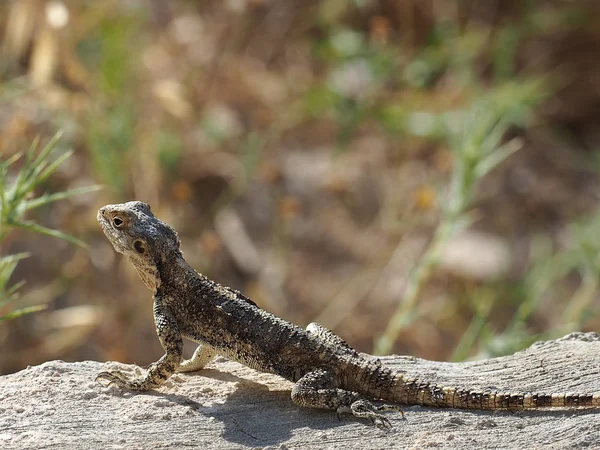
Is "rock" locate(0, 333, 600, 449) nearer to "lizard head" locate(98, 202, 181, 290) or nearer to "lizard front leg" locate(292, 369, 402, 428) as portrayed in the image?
"lizard front leg" locate(292, 369, 402, 428)

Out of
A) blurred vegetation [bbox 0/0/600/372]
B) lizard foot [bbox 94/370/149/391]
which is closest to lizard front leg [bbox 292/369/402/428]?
lizard foot [bbox 94/370/149/391]

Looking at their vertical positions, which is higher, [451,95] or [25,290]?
[451,95]

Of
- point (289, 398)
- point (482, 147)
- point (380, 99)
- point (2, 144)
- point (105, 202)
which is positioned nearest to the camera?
point (289, 398)

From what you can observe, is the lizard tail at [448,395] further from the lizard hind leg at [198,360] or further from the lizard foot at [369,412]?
the lizard hind leg at [198,360]

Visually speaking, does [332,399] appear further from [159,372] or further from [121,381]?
[121,381]

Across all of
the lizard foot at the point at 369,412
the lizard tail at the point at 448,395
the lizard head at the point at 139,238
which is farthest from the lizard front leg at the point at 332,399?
the lizard head at the point at 139,238

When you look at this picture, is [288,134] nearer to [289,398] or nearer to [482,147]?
[482,147]

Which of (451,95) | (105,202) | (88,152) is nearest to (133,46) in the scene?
(88,152)

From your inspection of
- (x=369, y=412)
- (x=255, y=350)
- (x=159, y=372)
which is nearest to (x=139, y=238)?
(x=159, y=372)
